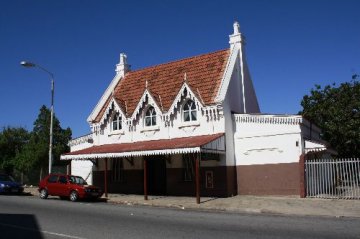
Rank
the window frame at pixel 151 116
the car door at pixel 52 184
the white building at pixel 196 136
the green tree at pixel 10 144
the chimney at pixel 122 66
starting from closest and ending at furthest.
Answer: the white building at pixel 196 136 → the car door at pixel 52 184 → the window frame at pixel 151 116 → the chimney at pixel 122 66 → the green tree at pixel 10 144

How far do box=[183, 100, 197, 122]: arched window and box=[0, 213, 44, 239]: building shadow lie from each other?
1152 cm

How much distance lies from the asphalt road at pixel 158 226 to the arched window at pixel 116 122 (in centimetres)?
1200

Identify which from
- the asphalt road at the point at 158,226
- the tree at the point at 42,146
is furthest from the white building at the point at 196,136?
the tree at the point at 42,146

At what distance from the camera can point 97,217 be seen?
586 inches

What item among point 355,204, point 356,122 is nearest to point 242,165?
point 355,204

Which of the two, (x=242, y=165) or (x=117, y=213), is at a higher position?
(x=242, y=165)

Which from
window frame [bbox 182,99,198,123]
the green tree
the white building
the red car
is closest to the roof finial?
the white building

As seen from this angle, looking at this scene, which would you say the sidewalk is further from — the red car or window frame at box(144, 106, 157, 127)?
window frame at box(144, 106, 157, 127)

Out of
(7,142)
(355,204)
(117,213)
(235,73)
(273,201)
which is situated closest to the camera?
(117,213)

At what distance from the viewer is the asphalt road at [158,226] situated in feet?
36.3

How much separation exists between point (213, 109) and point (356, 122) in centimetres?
1568

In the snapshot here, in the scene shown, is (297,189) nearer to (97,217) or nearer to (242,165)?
(242,165)

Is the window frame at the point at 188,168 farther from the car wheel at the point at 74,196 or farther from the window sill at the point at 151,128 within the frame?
the car wheel at the point at 74,196

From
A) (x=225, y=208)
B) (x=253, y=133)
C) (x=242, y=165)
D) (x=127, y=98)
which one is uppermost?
(x=127, y=98)
